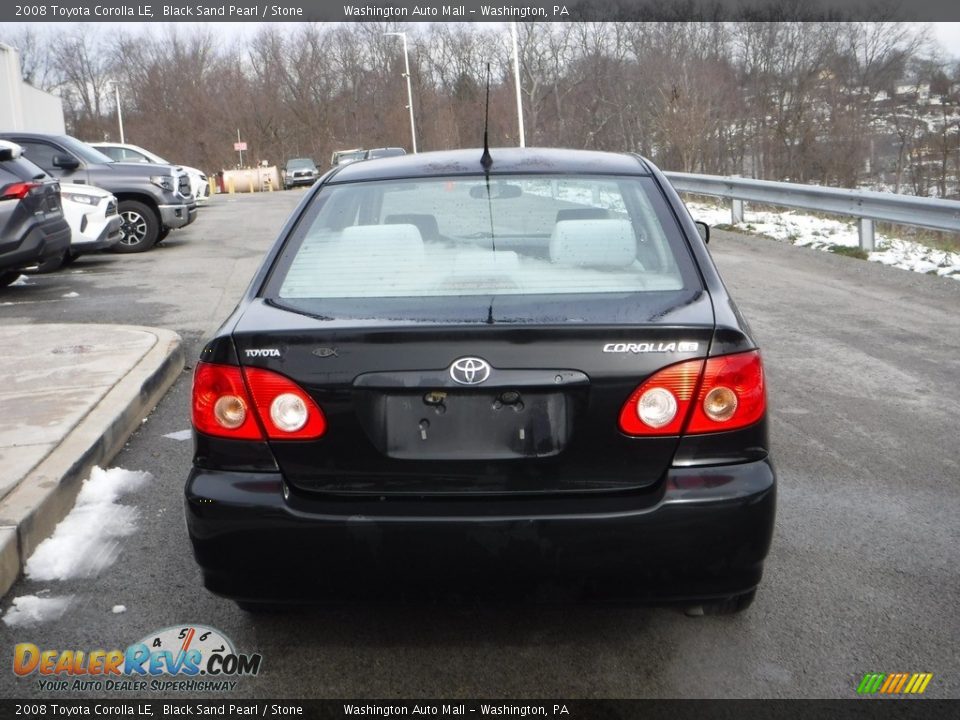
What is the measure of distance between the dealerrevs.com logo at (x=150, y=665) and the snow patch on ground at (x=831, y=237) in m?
9.70

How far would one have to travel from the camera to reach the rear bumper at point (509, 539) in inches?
108

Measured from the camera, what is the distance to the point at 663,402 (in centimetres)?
280

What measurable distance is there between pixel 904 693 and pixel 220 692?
1916 millimetres

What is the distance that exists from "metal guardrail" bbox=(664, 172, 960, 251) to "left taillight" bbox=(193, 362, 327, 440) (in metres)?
9.81

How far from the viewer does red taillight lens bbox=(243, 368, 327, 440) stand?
283 centimetres

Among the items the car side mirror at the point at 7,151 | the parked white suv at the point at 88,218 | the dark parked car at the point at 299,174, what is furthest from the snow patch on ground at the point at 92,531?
the dark parked car at the point at 299,174

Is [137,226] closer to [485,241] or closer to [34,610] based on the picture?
[34,610]

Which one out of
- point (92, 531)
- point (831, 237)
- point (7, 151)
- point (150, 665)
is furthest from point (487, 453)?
point (831, 237)

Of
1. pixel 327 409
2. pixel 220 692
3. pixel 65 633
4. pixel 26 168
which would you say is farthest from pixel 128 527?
pixel 26 168

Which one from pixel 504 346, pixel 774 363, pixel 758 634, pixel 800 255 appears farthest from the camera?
pixel 800 255

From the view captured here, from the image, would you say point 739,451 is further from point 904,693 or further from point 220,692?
point 220,692

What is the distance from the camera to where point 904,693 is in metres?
2.89

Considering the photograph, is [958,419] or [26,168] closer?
[958,419]

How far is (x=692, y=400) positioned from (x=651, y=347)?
0.61 feet
